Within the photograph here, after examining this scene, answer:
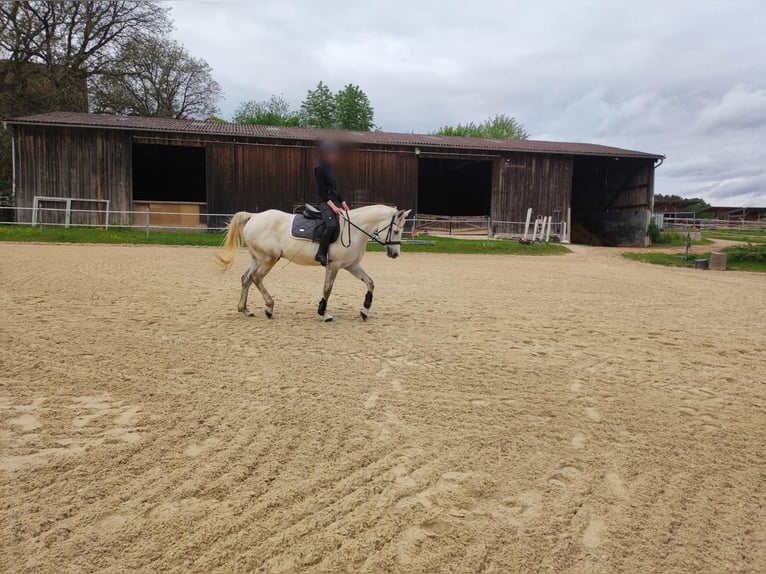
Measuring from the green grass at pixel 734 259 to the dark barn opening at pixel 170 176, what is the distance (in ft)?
76.8

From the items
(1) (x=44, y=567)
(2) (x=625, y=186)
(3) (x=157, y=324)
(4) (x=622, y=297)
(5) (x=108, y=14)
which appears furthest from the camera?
(5) (x=108, y=14)

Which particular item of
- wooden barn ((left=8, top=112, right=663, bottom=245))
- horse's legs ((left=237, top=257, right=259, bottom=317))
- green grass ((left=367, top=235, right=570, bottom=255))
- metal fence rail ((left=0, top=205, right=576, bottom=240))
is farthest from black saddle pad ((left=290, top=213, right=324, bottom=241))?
metal fence rail ((left=0, top=205, right=576, bottom=240))

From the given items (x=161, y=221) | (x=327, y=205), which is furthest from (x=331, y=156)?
(x=161, y=221)

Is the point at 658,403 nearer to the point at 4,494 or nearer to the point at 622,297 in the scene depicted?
the point at 4,494

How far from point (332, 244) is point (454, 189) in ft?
95.0

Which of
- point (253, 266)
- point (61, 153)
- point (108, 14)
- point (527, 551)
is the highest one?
point (108, 14)

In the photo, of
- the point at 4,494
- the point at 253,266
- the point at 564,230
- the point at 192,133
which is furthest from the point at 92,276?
the point at 564,230

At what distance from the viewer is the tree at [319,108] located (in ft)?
168

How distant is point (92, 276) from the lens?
1083 centimetres

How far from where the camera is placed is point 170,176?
31359 mm

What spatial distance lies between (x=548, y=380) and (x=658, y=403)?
0.99 metres

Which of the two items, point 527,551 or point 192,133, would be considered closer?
point 527,551

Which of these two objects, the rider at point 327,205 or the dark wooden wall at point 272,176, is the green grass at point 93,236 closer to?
the dark wooden wall at point 272,176

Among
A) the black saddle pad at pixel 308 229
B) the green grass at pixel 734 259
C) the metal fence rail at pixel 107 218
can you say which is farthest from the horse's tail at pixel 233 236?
the green grass at pixel 734 259
